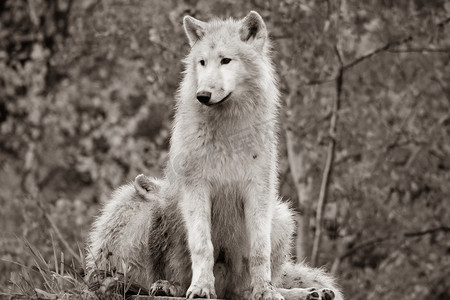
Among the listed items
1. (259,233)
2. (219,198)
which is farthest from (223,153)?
(259,233)

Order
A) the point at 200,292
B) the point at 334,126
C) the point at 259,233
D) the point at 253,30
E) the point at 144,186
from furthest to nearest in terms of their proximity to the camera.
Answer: the point at 334,126, the point at 144,186, the point at 253,30, the point at 259,233, the point at 200,292

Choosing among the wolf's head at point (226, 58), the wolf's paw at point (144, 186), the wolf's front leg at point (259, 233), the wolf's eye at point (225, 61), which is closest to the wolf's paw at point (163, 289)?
the wolf's front leg at point (259, 233)

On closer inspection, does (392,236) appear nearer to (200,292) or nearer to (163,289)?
(163,289)

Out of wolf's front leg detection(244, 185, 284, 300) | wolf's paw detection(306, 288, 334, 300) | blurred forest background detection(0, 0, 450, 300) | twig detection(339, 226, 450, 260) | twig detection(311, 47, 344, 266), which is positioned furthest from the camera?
twig detection(339, 226, 450, 260)

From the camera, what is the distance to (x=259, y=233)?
6352 millimetres

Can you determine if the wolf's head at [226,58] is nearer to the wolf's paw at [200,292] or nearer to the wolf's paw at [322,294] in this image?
the wolf's paw at [200,292]

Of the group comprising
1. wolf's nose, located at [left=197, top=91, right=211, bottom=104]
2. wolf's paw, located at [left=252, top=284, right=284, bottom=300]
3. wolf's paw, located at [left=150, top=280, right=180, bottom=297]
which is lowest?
wolf's paw, located at [left=150, top=280, right=180, bottom=297]

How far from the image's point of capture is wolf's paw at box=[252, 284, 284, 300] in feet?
19.9

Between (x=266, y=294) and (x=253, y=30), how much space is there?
94.4 inches

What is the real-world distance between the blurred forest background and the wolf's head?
15.2 ft

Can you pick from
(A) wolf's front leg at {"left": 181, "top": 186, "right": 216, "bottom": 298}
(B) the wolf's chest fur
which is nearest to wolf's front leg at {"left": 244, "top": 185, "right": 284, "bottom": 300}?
(B) the wolf's chest fur

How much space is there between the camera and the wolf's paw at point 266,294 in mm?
6066

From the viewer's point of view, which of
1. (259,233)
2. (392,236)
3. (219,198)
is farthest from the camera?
(392,236)

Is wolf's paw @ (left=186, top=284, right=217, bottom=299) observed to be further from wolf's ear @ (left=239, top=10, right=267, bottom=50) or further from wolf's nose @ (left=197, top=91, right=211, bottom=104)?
wolf's ear @ (left=239, top=10, right=267, bottom=50)
